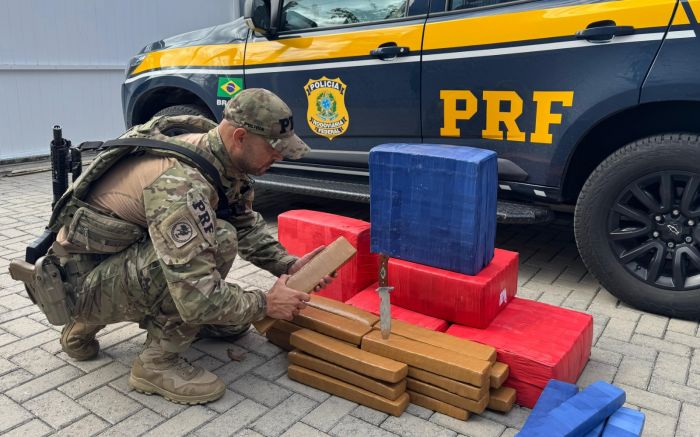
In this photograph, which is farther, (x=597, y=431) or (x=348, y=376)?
(x=348, y=376)

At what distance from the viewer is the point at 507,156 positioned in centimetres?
347

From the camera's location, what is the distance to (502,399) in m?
2.37

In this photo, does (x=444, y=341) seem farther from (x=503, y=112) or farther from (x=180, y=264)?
(x=503, y=112)

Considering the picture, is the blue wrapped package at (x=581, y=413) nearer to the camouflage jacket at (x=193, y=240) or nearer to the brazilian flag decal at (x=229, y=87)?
the camouflage jacket at (x=193, y=240)

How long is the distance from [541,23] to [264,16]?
5.97 feet

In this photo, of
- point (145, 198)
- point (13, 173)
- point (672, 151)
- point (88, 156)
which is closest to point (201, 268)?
point (145, 198)

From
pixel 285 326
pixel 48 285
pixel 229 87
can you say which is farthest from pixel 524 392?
pixel 229 87

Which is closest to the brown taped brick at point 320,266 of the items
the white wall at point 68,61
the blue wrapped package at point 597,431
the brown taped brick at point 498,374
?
the brown taped brick at point 498,374

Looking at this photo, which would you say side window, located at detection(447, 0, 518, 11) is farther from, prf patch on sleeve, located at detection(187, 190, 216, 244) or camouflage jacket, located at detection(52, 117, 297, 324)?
prf patch on sleeve, located at detection(187, 190, 216, 244)

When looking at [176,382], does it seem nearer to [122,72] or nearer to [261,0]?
[261,0]

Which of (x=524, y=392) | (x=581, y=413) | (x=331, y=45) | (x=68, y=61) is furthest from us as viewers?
(x=68, y=61)

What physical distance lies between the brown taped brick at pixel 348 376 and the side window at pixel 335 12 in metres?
2.20

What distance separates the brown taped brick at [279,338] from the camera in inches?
111

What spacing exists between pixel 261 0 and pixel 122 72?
5.19 meters
